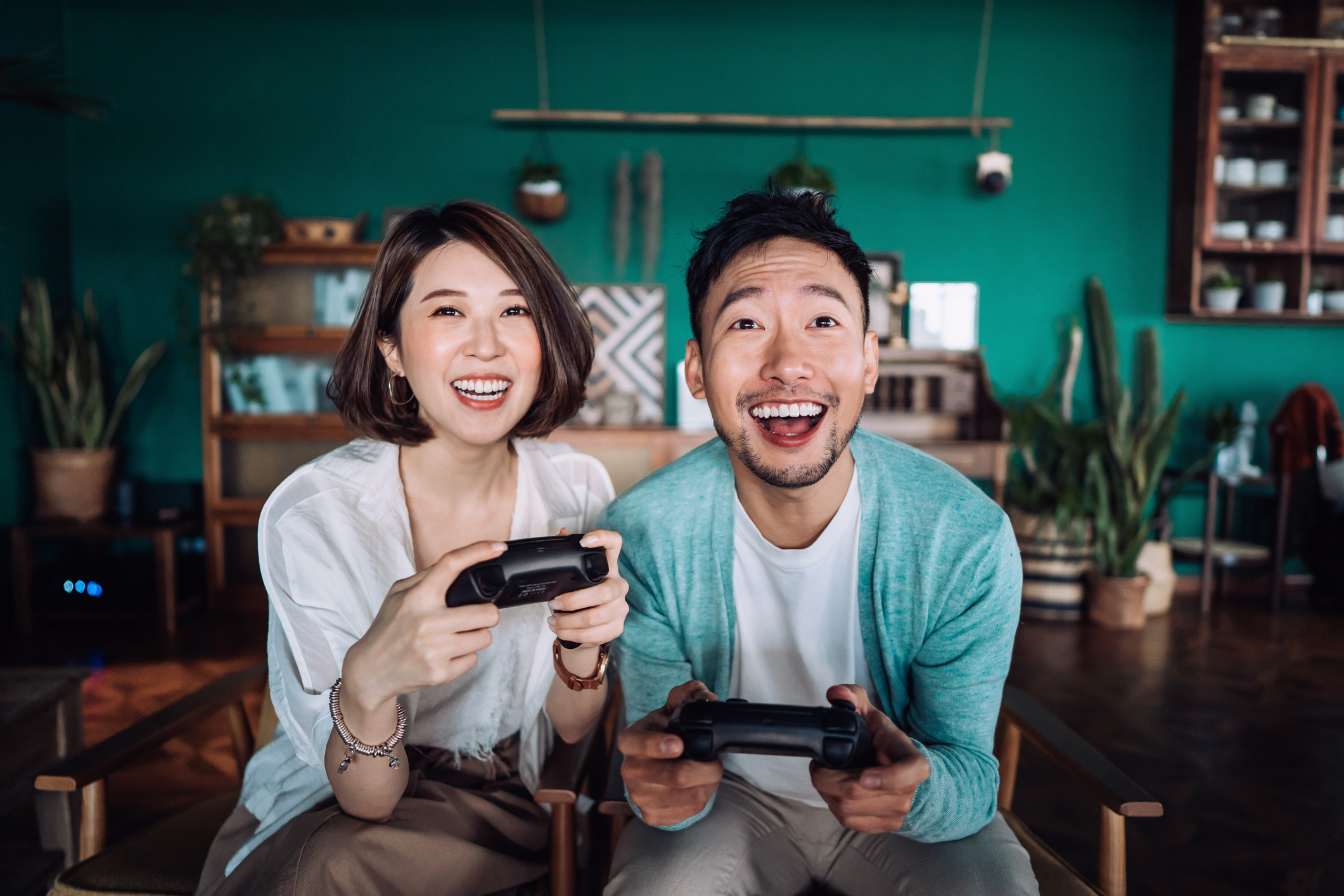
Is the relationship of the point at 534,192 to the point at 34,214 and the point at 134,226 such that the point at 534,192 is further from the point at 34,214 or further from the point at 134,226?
the point at 34,214

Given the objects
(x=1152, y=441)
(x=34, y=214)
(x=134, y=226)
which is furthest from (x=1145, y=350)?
(x=34, y=214)

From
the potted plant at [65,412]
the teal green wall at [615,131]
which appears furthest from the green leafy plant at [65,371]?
the teal green wall at [615,131]

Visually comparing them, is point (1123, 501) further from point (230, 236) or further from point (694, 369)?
point (230, 236)

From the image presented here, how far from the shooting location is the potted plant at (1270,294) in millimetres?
4473

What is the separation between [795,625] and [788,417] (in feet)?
1.28

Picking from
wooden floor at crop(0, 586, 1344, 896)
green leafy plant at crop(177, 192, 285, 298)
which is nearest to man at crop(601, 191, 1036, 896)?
wooden floor at crop(0, 586, 1344, 896)

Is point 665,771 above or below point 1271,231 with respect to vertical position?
below

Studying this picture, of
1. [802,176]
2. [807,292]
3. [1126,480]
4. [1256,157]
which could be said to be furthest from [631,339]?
[1256,157]

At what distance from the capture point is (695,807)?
1121 mm

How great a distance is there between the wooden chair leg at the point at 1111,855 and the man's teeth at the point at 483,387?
127 centimetres

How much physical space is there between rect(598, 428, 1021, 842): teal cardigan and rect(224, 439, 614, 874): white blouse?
185mm

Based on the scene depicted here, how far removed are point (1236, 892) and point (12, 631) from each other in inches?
204

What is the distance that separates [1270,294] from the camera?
4.48 m

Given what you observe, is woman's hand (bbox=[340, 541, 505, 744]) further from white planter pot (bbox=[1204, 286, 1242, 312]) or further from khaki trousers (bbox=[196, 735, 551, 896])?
white planter pot (bbox=[1204, 286, 1242, 312])
